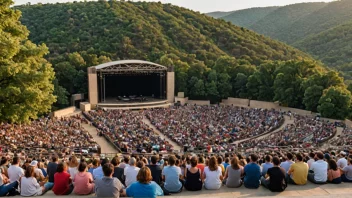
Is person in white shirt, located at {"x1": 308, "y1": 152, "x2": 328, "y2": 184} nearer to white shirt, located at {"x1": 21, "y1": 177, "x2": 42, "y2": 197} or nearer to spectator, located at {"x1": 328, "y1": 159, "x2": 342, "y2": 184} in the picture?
spectator, located at {"x1": 328, "y1": 159, "x2": 342, "y2": 184}

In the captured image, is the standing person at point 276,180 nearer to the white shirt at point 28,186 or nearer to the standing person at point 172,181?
the standing person at point 172,181

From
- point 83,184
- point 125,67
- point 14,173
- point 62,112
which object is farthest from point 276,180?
point 125,67

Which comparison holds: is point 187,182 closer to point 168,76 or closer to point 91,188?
point 91,188

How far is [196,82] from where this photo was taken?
1950 inches

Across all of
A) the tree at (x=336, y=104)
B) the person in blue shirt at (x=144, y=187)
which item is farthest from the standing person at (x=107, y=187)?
the tree at (x=336, y=104)

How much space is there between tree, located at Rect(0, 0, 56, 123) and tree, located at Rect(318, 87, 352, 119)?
26.3 meters

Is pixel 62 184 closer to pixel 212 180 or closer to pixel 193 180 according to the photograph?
pixel 193 180

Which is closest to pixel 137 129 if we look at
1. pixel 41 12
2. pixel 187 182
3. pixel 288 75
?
pixel 187 182

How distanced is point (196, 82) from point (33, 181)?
43294 mm

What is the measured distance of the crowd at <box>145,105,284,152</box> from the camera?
23.8m

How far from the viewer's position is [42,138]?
2102 centimetres

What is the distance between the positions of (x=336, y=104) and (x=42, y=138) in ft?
90.1

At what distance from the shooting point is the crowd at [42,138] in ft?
59.4

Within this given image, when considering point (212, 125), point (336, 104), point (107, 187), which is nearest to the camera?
point (107, 187)
